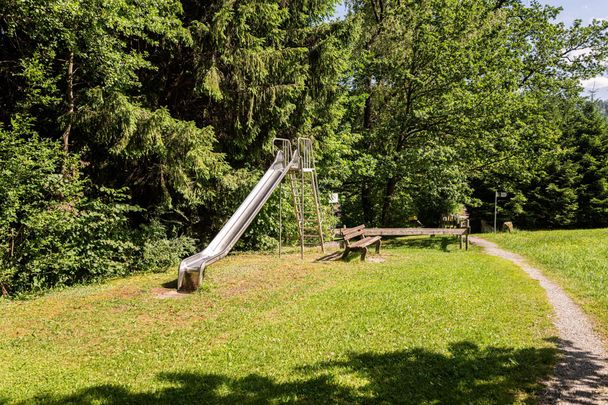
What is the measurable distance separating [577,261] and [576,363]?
318 inches

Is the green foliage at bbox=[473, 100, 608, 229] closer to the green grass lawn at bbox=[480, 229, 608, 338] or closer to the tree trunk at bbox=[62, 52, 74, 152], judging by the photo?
the green grass lawn at bbox=[480, 229, 608, 338]

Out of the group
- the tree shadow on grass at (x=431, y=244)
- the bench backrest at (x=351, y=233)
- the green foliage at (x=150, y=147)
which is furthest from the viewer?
the tree shadow on grass at (x=431, y=244)

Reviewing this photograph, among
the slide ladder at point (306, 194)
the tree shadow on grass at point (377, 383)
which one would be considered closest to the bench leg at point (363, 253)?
the slide ladder at point (306, 194)

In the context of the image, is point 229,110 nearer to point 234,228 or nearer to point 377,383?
point 234,228

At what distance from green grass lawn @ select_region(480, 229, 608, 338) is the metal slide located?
7040mm

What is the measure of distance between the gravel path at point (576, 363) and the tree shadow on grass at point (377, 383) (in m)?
0.18

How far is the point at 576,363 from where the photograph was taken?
4.79 meters

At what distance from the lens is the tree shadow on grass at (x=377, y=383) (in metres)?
4.04

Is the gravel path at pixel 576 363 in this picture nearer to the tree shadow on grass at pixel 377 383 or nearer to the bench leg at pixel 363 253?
the tree shadow on grass at pixel 377 383

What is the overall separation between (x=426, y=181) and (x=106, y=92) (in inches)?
543

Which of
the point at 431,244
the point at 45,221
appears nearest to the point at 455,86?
the point at 431,244

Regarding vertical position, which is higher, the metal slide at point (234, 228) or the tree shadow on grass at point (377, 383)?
the metal slide at point (234, 228)

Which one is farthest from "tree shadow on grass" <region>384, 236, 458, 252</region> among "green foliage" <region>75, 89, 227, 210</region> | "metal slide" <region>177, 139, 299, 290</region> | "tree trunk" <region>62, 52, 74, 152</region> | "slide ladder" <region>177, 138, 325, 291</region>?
"tree trunk" <region>62, 52, 74, 152</region>

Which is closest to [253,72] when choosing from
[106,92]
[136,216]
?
[106,92]
